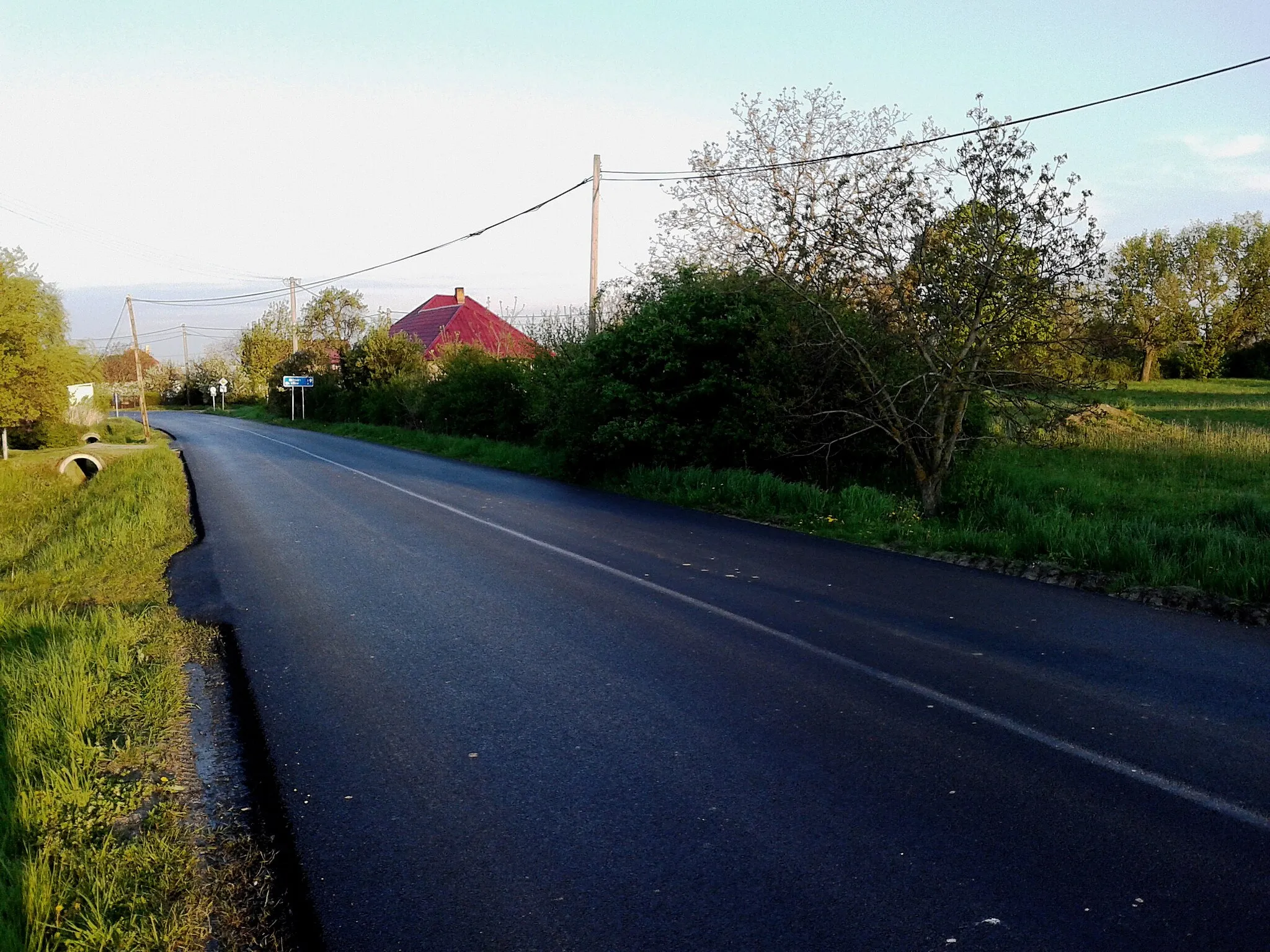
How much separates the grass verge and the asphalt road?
0.93m

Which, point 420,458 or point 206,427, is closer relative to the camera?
point 420,458

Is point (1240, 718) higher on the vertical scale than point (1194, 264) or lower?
lower

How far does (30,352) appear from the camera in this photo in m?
32.8

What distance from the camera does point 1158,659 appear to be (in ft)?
20.8

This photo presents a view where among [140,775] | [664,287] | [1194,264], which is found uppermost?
[1194,264]

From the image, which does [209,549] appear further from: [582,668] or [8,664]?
[582,668]

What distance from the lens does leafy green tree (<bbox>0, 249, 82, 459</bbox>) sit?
32.1 metres

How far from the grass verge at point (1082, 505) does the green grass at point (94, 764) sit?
25.5 ft

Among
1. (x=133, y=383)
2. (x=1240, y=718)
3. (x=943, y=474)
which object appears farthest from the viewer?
(x=133, y=383)

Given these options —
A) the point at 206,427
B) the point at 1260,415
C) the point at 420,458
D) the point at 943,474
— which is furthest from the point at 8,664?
the point at 206,427

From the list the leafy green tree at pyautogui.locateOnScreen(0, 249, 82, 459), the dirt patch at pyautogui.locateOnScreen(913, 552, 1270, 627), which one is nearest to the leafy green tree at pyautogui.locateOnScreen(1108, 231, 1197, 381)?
the dirt patch at pyautogui.locateOnScreen(913, 552, 1270, 627)

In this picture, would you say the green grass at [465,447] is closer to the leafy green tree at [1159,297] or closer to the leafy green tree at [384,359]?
the leafy green tree at [384,359]

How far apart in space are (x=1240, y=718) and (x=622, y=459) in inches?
579

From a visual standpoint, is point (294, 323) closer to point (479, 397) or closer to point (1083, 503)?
point (479, 397)
